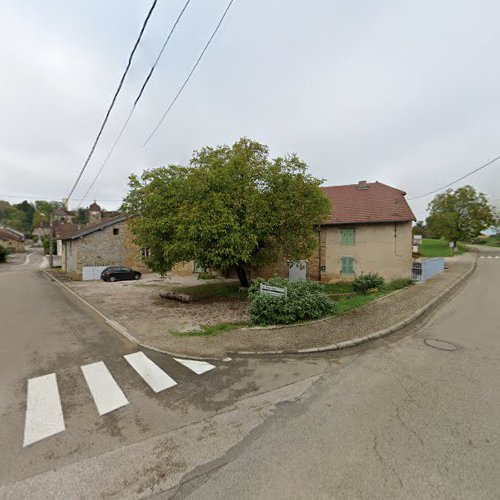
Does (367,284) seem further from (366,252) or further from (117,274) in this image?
(117,274)

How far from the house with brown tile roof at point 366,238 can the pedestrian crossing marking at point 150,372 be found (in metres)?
14.2

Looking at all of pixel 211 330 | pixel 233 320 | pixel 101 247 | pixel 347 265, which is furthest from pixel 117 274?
pixel 347 265

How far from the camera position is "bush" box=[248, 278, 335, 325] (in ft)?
24.9

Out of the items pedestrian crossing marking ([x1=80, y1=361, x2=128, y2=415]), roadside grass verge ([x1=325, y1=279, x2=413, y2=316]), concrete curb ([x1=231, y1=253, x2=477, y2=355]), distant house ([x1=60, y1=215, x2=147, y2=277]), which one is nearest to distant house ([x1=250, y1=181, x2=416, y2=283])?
roadside grass verge ([x1=325, y1=279, x2=413, y2=316])

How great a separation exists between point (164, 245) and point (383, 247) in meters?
13.2

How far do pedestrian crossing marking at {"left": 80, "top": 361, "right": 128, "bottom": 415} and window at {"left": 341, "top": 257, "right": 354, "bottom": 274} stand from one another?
50.2 ft

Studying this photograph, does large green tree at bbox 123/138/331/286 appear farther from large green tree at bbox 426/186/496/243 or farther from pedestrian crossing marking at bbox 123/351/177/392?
large green tree at bbox 426/186/496/243

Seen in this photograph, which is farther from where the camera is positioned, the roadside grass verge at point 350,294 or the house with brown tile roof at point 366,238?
the house with brown tile roof at point 366,238

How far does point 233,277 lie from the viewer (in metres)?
20.9

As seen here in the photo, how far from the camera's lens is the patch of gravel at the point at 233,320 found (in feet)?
20.0

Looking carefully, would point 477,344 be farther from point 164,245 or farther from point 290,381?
point 164,245

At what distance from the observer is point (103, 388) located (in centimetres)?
438

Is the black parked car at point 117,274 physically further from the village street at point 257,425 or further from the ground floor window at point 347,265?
the ground floor window at point 347,265

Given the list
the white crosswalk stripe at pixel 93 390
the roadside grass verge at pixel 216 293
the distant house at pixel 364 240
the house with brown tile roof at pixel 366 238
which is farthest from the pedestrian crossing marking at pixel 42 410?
the house with brown tile roof at pixel 366 238
